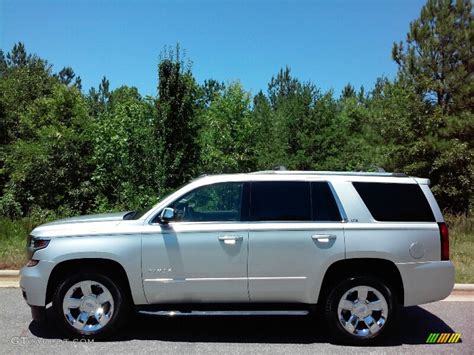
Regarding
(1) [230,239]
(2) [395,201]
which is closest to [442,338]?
(2) [395,201]

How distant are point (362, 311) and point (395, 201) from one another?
1.27 m

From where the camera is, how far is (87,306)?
525 cm

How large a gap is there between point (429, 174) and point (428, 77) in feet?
12.8

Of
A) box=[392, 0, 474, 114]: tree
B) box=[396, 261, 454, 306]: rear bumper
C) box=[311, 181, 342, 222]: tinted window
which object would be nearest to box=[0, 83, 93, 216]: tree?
box=[392, 0, 474, 114]: tree

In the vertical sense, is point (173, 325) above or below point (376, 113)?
below

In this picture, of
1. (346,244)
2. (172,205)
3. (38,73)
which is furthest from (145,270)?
(38,73)

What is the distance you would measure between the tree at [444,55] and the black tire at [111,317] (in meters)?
16.1

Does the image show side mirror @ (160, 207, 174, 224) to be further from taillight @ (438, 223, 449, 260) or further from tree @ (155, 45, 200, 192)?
tree @ (155, 45, 200, 192)

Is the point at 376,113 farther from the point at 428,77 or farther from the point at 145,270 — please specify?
the point at 145,270

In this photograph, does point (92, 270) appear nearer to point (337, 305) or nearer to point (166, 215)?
point (166, 215)

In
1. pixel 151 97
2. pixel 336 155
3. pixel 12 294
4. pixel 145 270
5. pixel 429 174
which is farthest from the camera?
pixel 336 155

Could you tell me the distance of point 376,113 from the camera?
2036 centimetres

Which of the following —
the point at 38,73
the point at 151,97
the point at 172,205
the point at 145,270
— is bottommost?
the point at 145,270

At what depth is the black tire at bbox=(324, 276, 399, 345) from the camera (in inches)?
206
